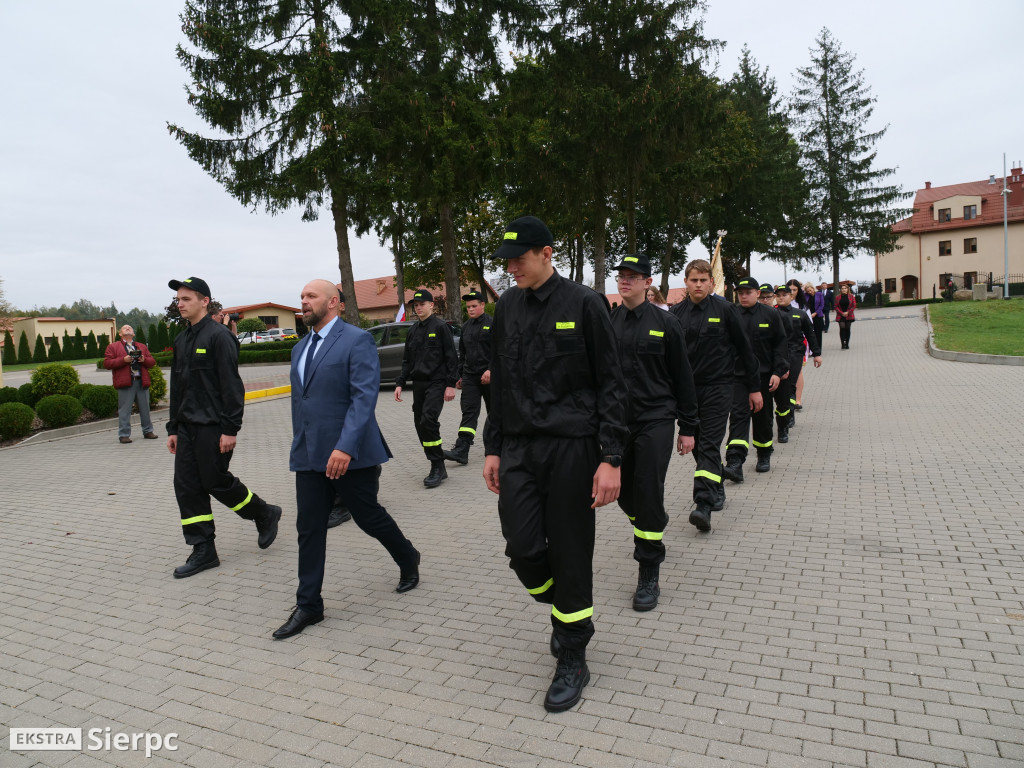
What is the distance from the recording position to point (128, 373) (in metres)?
12.2

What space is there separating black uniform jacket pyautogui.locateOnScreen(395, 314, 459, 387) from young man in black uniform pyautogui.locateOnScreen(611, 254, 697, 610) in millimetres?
3475

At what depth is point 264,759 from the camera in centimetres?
307

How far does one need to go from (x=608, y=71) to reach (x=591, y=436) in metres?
21.2

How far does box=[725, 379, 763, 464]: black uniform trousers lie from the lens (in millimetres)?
6848

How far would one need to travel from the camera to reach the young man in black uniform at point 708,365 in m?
5.81

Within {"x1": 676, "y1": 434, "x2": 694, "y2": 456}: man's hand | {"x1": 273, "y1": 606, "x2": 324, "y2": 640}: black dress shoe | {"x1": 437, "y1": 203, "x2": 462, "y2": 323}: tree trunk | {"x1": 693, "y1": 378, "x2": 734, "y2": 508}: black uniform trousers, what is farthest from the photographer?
{"x1": 437, "y1": 203, "x2": 462, "y2": 323}: tree trunk

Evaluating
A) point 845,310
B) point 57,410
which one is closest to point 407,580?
point 57,410

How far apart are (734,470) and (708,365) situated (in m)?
1.77

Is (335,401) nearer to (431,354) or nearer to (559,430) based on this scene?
(559,430)

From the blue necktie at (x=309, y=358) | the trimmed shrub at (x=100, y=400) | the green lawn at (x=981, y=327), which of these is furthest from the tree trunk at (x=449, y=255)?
the blue necktie at (x=309, y=358)

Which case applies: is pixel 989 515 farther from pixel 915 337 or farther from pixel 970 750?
pixel 915 337

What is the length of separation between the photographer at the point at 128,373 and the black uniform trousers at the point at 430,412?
625 centimetres

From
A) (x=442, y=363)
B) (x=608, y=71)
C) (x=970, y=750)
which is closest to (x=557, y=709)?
(x=970, y=750)

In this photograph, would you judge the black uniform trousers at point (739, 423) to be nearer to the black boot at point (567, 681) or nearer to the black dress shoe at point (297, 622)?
the black boot at point (567, 681)
